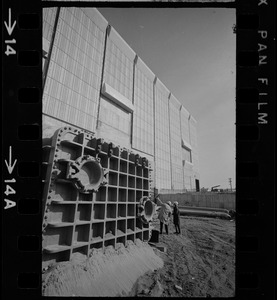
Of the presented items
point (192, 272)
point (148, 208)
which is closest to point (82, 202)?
point (148, 208)

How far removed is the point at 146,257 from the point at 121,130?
18.7 m

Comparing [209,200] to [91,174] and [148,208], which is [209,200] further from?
[91,174]

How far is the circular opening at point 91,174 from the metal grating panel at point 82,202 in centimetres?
17

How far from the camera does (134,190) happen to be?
6.92m

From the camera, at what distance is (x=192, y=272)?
5.62 meters

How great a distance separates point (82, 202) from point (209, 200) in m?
19.9

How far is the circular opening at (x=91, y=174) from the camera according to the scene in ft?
16.0

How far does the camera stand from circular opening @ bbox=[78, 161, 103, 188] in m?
4.88
